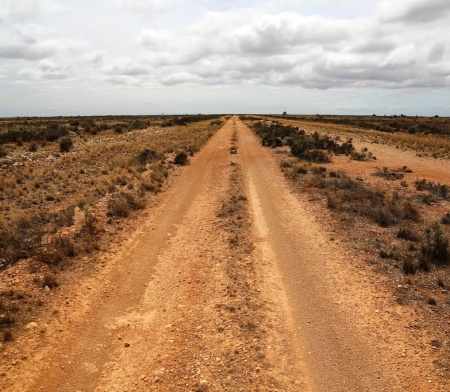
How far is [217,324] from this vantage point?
256 inches

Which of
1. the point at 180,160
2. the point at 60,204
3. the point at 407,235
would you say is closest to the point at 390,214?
the point at 407,235

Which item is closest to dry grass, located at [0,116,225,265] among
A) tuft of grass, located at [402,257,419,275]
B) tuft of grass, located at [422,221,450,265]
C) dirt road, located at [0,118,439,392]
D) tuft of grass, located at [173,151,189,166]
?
tuft of grass, located at [173,151,189,166]

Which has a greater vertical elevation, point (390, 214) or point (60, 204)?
point (390, 214)

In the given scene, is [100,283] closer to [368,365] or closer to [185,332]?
[185,332]

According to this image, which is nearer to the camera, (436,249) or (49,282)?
(49,282)

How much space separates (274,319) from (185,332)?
1705 millimetres

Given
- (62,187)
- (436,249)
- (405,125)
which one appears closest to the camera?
(436,249)

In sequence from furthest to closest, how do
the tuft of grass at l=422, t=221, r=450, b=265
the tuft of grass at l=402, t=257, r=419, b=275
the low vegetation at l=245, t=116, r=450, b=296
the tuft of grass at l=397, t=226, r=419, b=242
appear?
the tuft of grass at l=397, t=226, r=419, b=242, the low vegetation at l=245, t=116, r=450, b=296, the tuft of grass at l=422, t=221, r=450, b=265, the tuft of grass at l=402, t=257, r=419, b=275

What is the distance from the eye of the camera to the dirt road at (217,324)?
207 inches

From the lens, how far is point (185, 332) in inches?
249

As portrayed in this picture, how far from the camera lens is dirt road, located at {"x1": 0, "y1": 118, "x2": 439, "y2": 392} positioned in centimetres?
525

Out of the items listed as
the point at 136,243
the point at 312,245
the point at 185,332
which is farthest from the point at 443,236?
the point at 136,243

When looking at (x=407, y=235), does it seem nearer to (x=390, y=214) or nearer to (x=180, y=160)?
(x=390, y=214)

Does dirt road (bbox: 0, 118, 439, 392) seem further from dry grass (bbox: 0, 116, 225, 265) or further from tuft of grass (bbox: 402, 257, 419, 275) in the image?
dry grass (bbox: 0, 116, 225, 265)
